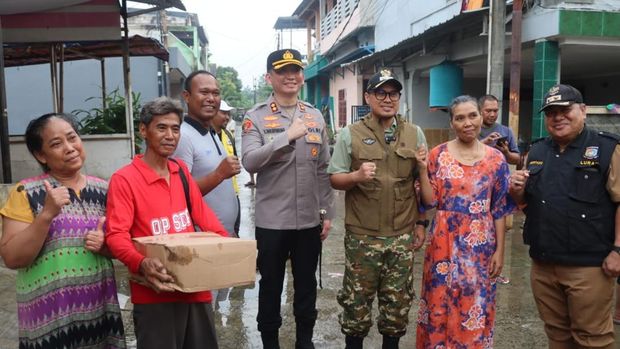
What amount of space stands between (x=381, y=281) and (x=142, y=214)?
4.75 ft

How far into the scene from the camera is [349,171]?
2951 mm

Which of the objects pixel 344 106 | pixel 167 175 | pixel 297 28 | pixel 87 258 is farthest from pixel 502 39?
pixel 297 28

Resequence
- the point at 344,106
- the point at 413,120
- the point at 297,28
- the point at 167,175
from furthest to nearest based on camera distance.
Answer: the point at 297,28
the point at 344,106
the point at 413,120
the point at 167,175

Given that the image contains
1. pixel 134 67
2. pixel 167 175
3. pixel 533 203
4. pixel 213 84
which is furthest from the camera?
pixel 134 67

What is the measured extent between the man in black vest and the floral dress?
0.58 ft

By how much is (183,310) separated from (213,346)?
25 cm

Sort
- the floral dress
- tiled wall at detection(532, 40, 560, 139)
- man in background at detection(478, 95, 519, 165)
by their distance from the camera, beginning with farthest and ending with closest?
tiled wall at detection(532, 40, 560, 139)
man in background at detection(478, 95, 519, 165)
the floral dress

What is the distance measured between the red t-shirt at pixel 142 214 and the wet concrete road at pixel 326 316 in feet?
4.74

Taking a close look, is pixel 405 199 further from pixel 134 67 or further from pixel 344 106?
pixel 344 106

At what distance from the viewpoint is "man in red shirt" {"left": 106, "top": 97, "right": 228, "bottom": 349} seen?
209cm

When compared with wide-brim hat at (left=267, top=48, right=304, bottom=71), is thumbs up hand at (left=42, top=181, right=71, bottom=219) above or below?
below

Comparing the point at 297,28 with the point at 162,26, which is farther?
the point at 297,28

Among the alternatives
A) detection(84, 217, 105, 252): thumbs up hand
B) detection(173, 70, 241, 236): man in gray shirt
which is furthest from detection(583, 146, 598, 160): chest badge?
detection(84, 217, 105, 252): thumbs up hand

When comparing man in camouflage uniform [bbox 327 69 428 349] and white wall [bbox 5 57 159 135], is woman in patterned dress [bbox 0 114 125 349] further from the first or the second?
white wall [bbox 5 57 159 135]
